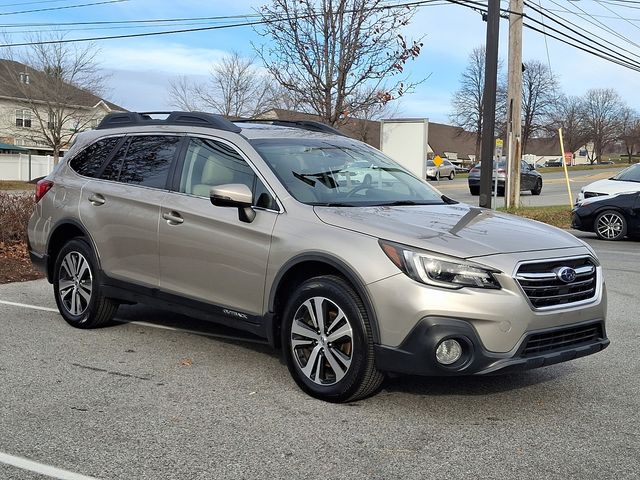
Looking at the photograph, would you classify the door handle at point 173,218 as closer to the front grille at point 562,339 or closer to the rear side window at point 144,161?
the rear side window at point 144,161

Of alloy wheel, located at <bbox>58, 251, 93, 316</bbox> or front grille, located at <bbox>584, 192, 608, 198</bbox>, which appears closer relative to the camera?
alloy wheel, located at <bbox>58, 251, 93, 316</bbox>

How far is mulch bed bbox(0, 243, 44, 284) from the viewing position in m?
9.36

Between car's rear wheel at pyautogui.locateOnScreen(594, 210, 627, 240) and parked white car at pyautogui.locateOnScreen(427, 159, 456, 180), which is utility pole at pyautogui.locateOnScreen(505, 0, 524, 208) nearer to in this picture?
car's rear wheel at pyautogui.locateOnScreen(594, 210, 627, 240)

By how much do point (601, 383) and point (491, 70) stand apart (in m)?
11.9

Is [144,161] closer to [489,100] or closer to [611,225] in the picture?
[611,225]

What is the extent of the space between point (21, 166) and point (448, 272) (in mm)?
47978

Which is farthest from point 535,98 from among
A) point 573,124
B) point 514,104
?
point 514,104

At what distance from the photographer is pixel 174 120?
6148mm

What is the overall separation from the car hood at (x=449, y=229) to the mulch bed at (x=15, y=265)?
5273 mm

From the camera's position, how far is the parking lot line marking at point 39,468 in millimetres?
3553

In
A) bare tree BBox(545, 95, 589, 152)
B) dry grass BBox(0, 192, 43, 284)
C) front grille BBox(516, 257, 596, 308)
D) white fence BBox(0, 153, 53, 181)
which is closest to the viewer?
front grille BBox(516, 257, 596, 308)

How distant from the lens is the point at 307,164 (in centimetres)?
546

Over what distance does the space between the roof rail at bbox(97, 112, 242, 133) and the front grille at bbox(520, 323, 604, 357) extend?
106 inches

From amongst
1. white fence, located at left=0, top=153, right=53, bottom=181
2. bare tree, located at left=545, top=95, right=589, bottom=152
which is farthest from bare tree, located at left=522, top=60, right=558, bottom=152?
white fence, located at left=0, top=153, right=53, bottom=181
